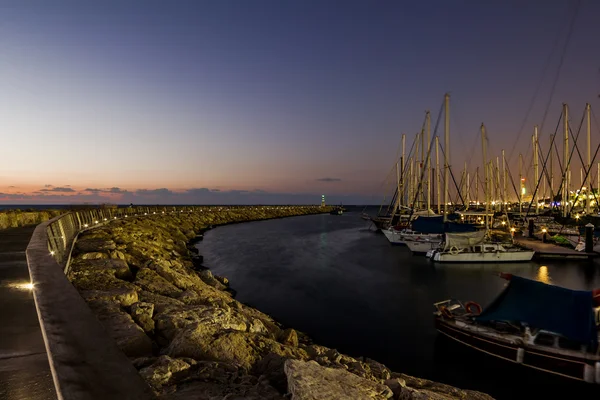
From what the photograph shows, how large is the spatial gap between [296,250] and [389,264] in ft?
47.6

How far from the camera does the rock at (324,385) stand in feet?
15.1

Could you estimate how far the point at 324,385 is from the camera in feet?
15.6

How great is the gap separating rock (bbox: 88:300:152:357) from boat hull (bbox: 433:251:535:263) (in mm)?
29278

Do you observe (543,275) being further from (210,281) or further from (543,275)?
(210,281)

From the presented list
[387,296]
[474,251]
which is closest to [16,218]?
[387,296]

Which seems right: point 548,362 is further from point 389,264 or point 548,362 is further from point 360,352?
point 389,264

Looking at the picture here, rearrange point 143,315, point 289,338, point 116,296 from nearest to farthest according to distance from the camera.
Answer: point 143,315 < point 116,296 < point 289,338

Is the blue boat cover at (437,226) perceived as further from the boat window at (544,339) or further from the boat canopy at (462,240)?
the boat window at (544,339)

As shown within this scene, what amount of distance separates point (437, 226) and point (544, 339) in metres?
25.5

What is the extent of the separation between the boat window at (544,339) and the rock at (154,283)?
12.5 metres

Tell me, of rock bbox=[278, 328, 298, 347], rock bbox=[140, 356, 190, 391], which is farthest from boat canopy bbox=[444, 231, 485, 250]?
rock bbox=[140, 356, 190, 391]

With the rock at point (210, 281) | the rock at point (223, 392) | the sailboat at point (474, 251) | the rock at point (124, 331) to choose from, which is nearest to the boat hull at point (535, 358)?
the rock at point (223, 392)

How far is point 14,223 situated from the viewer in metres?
22.3

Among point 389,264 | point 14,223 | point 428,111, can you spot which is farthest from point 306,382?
point 428,111
